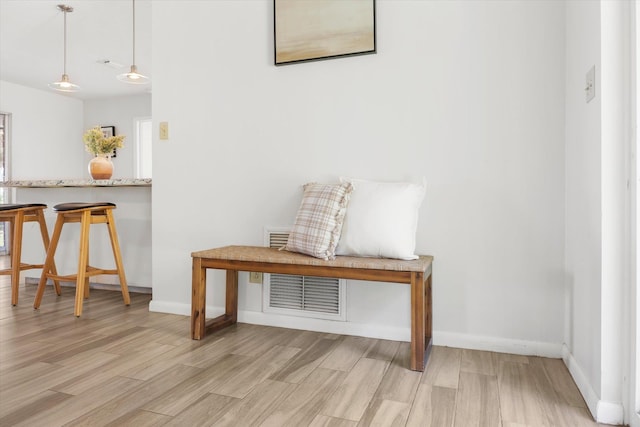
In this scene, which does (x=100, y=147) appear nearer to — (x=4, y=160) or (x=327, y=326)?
(x=327, y=326)

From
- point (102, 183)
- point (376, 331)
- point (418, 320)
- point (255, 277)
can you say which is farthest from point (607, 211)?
point (102, 183)

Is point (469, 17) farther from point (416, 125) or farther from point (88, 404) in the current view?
point (88, 404)

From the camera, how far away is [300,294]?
2439mm

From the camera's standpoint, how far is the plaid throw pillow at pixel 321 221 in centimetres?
204

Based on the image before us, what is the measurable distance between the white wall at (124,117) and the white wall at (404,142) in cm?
491

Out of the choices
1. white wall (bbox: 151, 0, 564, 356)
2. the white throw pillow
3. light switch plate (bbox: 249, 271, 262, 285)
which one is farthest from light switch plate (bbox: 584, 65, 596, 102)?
light switch plate (bbox: 249, 271, 262, 285)

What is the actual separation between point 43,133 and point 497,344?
7415 mm

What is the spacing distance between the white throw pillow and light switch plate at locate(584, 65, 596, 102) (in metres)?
0.78

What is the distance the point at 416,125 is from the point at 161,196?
1.68 meters

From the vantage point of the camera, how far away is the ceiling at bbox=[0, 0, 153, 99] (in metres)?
3.96

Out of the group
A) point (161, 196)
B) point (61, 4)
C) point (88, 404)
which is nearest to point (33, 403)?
point (88, 404)

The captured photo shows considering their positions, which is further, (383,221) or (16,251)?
(16,251)

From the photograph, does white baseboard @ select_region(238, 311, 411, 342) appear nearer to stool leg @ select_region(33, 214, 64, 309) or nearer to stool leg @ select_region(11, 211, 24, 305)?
stool leg @ select_region(33, 214, 64, 309)

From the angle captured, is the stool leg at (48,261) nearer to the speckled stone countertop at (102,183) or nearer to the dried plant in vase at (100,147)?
the speckled stone countertop at (102,183)
